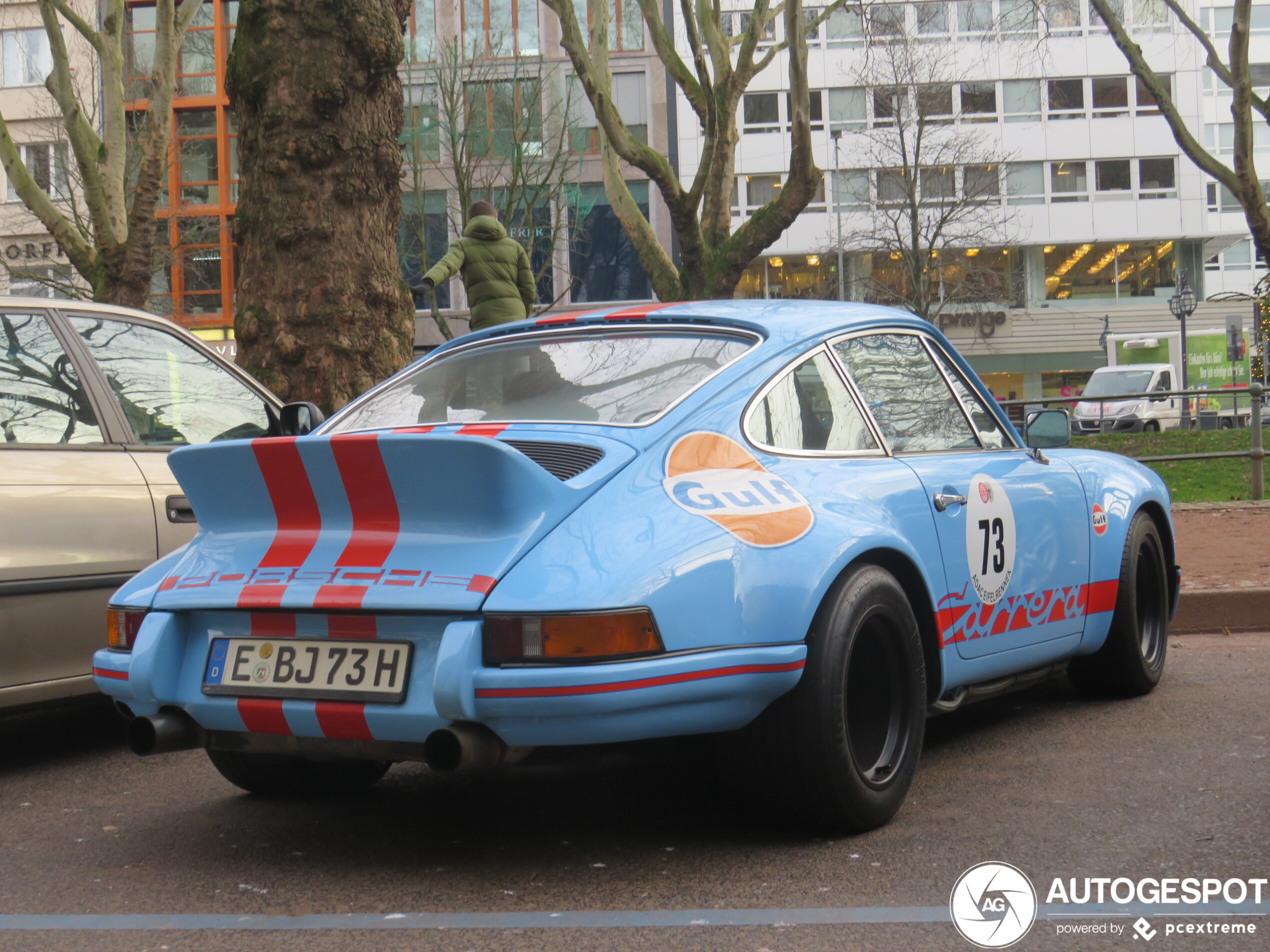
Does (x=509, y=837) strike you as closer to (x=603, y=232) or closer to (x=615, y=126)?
(x=615, y=126)

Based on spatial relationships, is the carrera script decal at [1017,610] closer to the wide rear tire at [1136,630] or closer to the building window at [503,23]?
the wide rear tire at [1136,630]

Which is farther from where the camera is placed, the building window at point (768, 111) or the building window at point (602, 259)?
the building window at point (768, 111)

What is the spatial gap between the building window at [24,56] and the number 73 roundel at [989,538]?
1808 inches

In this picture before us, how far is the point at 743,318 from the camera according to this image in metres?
4.14

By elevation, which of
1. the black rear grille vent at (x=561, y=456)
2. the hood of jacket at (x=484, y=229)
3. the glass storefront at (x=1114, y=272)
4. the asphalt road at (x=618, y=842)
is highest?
the glass storefront at (x=1114, y=272)

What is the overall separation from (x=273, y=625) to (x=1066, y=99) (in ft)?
170

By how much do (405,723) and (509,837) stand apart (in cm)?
72

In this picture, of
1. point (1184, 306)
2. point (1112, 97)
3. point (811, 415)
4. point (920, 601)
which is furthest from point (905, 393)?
point (1112, 97)

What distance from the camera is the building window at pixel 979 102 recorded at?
49750 millimetres

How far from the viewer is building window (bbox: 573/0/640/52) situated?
146ft

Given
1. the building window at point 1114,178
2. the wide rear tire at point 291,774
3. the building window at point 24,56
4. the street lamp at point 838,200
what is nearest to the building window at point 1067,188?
the building window at point 1114,178

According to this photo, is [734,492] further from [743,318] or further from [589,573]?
[743,318]

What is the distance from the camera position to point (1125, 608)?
5367mm

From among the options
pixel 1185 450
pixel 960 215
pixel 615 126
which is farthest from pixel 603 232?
pixel 1185 450
